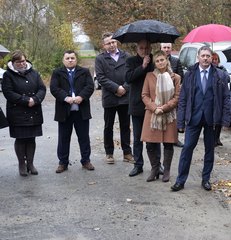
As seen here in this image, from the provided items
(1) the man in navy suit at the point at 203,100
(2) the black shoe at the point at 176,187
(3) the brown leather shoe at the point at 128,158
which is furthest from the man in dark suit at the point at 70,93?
(2) the black shoe at the point at 176,187

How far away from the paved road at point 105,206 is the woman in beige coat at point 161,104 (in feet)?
2.08

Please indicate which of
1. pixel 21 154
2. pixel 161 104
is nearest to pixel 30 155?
pixel 21 154

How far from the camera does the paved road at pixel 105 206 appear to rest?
188 inches

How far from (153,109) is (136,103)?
47 centimetres

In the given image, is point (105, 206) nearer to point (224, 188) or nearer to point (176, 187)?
point (176, 187)

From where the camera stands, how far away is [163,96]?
6.30m

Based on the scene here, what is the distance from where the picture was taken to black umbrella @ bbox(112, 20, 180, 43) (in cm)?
629

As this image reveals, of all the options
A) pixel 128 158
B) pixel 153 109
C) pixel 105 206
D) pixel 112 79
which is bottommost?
pixel 105 206

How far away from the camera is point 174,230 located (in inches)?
189

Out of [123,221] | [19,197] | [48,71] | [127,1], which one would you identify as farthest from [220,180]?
[48,71]

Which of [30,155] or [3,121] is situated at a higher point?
[3,121]

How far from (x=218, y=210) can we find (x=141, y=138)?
160 cm

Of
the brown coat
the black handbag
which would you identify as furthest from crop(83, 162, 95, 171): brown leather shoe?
the black handbag

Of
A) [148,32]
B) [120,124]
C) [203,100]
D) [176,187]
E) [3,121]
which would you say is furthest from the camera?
Answer: [120,124]
